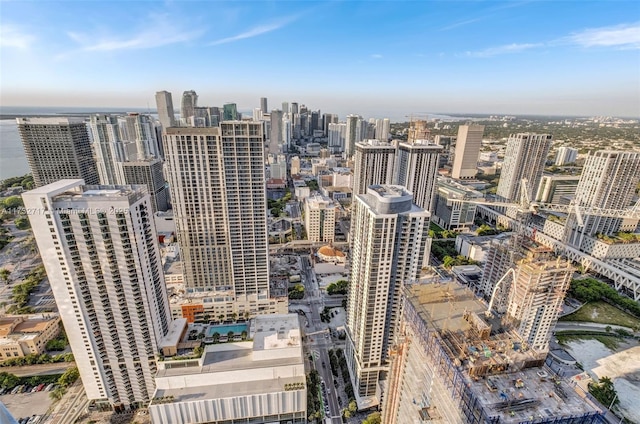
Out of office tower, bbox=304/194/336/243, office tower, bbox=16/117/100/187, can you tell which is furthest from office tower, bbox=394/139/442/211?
office tower, bbox=16/117/100/187

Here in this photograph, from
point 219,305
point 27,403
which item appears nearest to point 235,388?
point 219,305

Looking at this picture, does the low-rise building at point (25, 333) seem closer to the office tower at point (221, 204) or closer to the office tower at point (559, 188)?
the office tower at point (221, 204)

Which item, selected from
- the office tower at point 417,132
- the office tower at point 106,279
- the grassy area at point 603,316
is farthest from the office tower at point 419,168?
the office tower at point 106,279

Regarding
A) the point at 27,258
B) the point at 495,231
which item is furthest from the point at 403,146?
the point at 27,258

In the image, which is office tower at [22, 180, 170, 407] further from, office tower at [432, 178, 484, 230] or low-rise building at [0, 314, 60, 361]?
office tower at [432, 178, 484, 230]

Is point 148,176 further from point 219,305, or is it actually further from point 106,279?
point 106,279

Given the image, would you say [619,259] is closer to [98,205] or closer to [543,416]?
[543,416]
